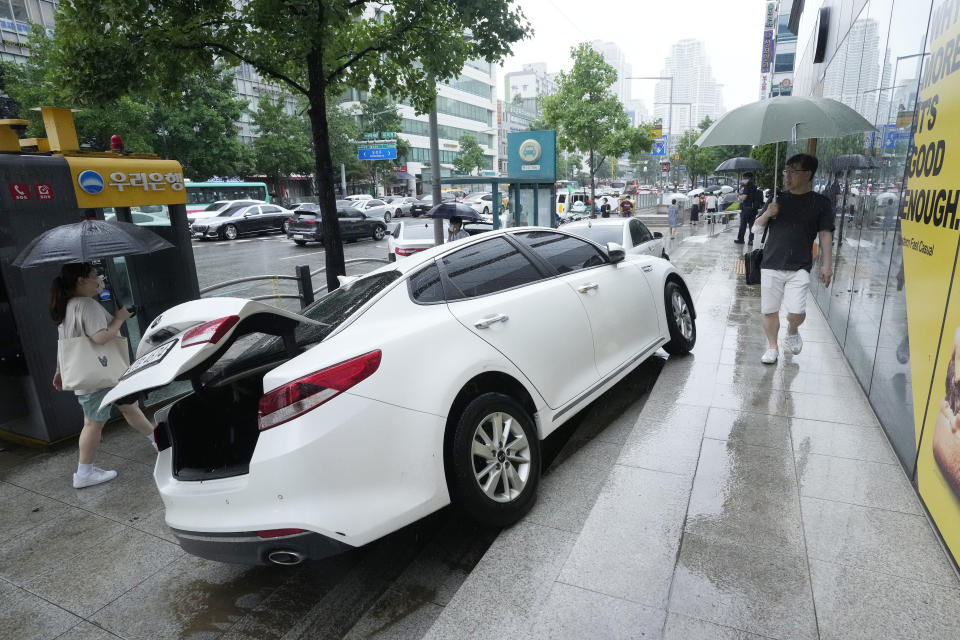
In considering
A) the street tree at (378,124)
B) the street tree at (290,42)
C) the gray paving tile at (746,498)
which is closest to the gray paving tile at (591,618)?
the gray paving tile at (746,498)

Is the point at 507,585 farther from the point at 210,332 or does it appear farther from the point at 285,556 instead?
the point at 210,332

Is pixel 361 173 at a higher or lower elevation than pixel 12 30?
lower

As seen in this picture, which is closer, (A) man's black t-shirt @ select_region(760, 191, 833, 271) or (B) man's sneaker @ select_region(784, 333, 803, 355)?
(A) man's black t-shirt @ select_region(760, 191, 833, 271)

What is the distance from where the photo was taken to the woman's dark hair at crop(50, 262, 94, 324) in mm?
3936

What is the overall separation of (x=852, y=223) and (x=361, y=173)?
52093 millimetres

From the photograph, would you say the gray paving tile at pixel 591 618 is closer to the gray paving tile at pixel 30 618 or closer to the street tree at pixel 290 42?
the gray paving tile at pixel 30 618

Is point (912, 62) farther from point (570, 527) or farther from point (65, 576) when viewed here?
point (65, 576)

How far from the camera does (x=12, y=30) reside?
38.4 metres

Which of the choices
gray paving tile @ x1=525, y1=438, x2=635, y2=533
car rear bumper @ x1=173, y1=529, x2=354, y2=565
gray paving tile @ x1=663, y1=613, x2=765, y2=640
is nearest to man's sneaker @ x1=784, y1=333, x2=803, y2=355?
gray paving tile @ x1=525, y1=438, x2=635, y2=533

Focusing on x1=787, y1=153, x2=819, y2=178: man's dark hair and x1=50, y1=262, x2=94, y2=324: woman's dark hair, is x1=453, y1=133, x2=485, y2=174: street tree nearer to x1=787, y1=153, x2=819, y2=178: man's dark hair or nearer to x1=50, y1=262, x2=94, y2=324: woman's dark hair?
x1=787, y1=153, x2=819, y2=178: man's dark hair

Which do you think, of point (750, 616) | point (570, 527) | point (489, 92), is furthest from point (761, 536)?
point (489, 92)

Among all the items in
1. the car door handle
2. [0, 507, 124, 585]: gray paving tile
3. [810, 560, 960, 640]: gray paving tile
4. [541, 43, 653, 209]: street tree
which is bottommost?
[0, 507, 124, 585]: gray paving tile

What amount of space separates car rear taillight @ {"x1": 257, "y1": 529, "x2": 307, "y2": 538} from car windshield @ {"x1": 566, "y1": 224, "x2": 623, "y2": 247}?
699 cm

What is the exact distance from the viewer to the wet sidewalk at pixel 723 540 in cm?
231
